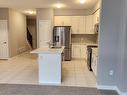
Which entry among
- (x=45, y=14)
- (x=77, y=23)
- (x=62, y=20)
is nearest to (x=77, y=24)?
(x=77, y=23)

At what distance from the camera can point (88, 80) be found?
4.75m

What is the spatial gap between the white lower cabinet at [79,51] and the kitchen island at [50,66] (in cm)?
367

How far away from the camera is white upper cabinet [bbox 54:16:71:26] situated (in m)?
8.06

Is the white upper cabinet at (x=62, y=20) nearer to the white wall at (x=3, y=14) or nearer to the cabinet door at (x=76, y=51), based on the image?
the cabinet door at (x=76, y=51)

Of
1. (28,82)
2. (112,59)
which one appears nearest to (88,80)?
(112,59)

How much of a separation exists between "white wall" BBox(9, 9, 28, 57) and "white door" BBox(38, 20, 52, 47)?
1.61 metres

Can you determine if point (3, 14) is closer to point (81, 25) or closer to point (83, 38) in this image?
point (81, 25)

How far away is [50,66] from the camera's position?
4.36 meters

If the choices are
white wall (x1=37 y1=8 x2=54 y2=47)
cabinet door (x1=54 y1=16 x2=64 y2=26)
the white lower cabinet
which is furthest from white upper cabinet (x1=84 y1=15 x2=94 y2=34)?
white wall (x1=37 y1=8 x2=54 y2=47)

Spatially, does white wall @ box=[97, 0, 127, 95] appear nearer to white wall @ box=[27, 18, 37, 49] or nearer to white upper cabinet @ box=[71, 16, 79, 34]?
white upper cabinet @ box=[71, 16, 79, 34]

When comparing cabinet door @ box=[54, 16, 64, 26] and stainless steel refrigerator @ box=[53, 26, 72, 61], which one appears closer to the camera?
stainless steel refrigerator @ box=[53, 26, 72, 61]

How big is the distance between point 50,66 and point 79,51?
3.82 meters

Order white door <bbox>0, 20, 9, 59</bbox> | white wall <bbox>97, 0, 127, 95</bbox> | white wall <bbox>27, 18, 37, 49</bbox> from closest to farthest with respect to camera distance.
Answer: white wall <bbox>97, 0, 127, 95</bbox> → white door <bbox>0, 20, 9, 59</bbox> → white wall <bbox>27, 18, 37, 49</bbox>

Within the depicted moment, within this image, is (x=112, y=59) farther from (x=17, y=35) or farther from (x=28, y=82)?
(x=17, y=35)
